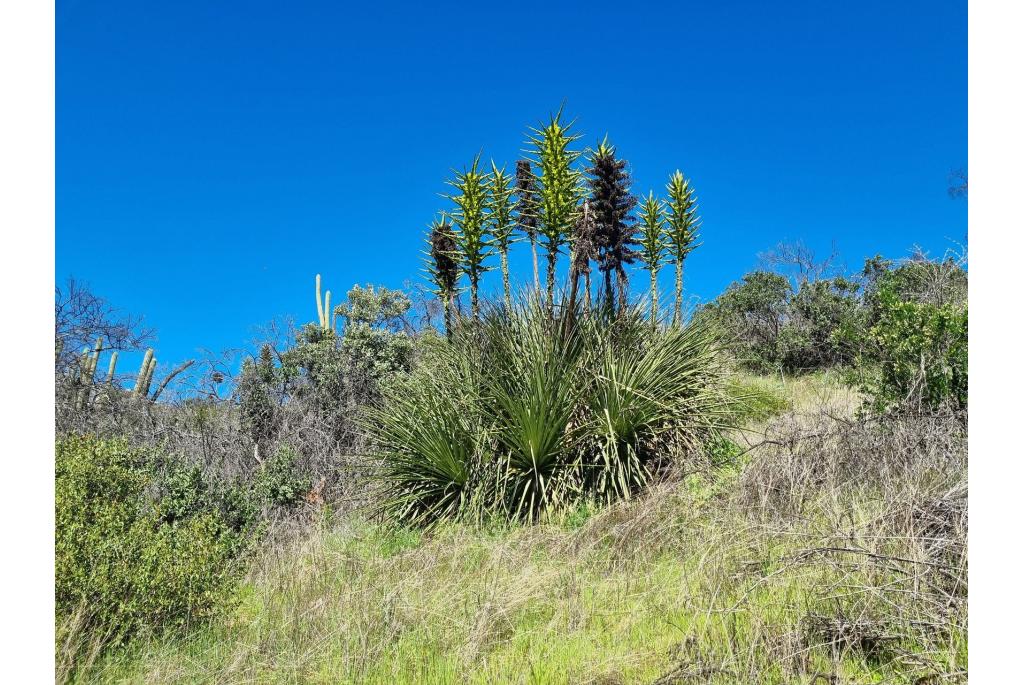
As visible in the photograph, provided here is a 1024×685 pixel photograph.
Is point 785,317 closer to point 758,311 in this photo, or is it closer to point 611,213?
point 758,311

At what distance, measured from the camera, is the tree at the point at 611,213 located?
7.63 meters

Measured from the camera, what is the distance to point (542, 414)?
6730 mm

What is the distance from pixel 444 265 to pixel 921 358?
473cm

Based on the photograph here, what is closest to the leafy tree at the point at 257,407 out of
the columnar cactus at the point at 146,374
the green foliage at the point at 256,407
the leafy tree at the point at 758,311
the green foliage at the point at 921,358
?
the green foliage at the point at 256,407

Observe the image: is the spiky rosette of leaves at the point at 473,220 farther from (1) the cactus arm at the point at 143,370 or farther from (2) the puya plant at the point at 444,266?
(1) the cactus arm at the point at 143,370

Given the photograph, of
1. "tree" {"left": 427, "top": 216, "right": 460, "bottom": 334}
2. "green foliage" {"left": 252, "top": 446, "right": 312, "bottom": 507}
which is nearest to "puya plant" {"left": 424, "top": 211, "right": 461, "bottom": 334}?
"tree" {"left": 427, "top": 216, "right": 460, "bottom": 334}

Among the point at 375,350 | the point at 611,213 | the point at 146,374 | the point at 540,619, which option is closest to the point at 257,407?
the point at 375,350

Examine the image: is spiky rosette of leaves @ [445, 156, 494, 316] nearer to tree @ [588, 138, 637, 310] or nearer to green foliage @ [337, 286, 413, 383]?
tree @ [588, 138, 637, 310]

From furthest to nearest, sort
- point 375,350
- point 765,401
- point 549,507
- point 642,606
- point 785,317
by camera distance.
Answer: point 785,317
point 375,350
point 765,401
point 549,507
point 642,606

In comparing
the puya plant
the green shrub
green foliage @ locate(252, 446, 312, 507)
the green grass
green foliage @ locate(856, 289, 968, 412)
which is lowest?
the green grass

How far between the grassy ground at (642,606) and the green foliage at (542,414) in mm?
1085

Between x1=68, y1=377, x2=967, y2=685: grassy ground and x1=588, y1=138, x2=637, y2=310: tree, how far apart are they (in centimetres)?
274

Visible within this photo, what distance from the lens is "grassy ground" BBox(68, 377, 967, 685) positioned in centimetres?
327
